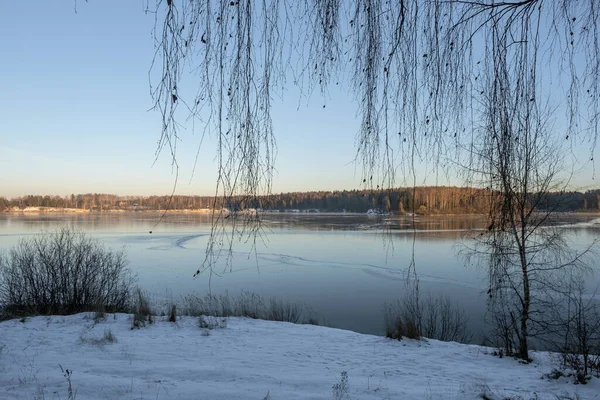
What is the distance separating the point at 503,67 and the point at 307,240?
102ft

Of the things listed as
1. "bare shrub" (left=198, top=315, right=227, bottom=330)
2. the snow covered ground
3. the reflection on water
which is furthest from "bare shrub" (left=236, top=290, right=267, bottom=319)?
the snow covered ground

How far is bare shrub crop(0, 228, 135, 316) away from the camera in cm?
1385

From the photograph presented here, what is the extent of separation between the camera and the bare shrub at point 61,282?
545 inches

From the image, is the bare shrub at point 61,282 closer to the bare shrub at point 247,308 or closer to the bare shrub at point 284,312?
the bare shrub at point 247,308

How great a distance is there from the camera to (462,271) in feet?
60.4

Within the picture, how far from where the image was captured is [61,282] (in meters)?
14.2

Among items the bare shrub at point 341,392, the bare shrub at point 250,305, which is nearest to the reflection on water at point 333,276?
the bare shrub at point 250,305

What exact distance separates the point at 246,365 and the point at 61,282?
11.1 m

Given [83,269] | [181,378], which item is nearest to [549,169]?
[181,378]

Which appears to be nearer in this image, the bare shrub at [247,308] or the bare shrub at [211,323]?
the bare shrub at [211,323]

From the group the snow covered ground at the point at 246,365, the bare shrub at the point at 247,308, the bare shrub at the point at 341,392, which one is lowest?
the bare shrub at the point at 247,308

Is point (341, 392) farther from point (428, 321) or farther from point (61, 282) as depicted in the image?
point (61, 282)

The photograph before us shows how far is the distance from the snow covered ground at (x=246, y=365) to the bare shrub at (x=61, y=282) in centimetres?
438

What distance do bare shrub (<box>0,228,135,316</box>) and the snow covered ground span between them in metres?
4.38
